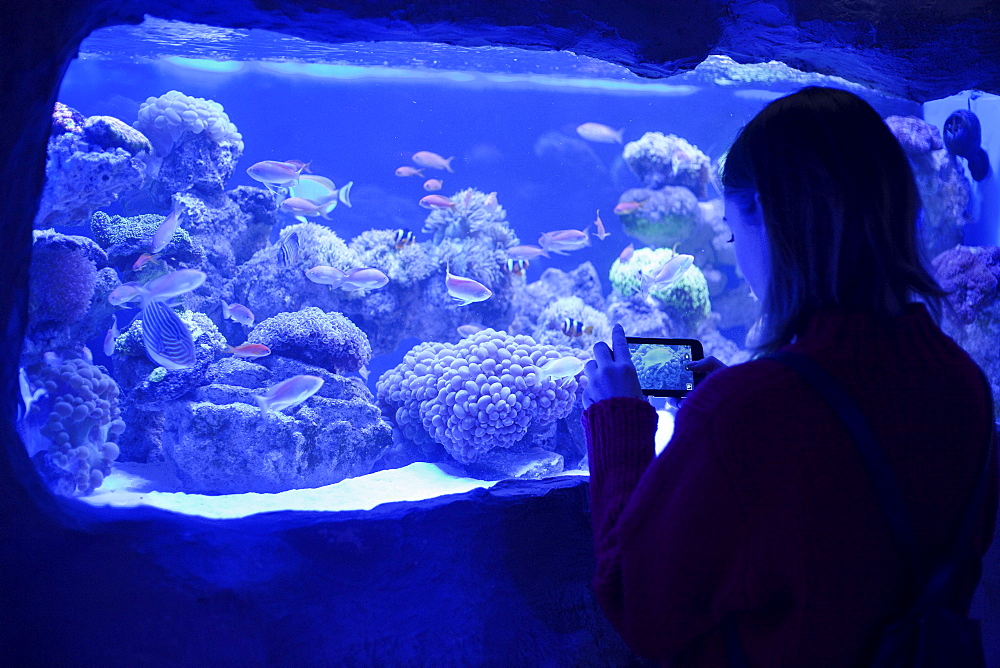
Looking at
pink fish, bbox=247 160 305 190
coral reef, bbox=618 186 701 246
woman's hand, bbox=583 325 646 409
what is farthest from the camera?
coral reef, bbox=618 186 701 246

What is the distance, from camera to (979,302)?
5.05 metres

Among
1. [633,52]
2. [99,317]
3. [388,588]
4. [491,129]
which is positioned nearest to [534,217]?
[491,129]

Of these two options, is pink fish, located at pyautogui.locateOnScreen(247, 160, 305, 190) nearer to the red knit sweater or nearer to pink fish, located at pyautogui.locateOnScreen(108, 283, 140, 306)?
pink fish, located at pyautogui.locateOnScreen(108, 283, 140, 306)

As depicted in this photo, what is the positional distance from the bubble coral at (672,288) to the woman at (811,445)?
918 cm

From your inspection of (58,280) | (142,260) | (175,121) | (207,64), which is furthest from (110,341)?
(207,64)

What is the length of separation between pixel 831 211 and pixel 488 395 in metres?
4.29

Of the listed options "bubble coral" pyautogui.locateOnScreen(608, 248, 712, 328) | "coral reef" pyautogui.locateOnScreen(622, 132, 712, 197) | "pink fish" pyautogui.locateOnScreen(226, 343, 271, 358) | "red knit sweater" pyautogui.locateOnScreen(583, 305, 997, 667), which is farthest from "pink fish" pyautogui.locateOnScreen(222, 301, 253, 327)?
"coral reef" pyautogui.locateOnScreen(622, 132, 712, 197)

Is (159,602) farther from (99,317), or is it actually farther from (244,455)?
(99,317)

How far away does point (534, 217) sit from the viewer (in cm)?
1694

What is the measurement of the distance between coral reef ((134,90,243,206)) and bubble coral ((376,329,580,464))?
17.1 feet

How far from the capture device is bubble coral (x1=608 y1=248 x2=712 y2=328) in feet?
34.6

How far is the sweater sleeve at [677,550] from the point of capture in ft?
3.66

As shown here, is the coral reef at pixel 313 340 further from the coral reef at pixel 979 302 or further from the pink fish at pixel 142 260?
the coral reef at pixel 979 302

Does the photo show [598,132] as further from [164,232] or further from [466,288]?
[164,232]
